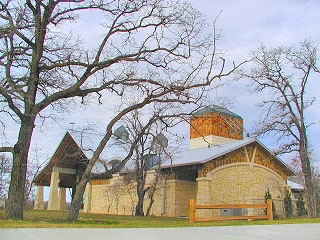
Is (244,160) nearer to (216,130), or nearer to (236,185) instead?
(236,185)

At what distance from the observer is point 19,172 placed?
14.3m

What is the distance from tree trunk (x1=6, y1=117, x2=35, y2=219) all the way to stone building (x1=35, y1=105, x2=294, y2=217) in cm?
1130

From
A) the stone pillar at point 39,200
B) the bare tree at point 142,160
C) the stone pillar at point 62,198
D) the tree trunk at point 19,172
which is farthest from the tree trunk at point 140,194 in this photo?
the stone pillar at point 62,198

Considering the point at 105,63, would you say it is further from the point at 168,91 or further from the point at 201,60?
the point at 201,60

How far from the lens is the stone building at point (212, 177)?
25734 mm

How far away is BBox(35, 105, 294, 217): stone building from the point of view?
25734 millimetres

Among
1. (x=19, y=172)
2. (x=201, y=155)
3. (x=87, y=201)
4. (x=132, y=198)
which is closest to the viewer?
(x=19, y=172)

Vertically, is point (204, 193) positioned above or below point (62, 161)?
below

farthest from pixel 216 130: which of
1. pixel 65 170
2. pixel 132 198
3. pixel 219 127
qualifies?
pixel 65 170

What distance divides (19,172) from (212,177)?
47.2ft

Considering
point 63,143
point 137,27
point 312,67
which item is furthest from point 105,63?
point 63,143

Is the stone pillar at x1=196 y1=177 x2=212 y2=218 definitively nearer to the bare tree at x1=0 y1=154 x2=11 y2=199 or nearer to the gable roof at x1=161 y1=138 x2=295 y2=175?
the gable roof at x1=161 y1=138 x2=295 y2=175

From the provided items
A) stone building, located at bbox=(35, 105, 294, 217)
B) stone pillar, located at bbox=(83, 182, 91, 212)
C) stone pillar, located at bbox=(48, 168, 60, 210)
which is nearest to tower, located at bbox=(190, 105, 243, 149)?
stone building, located at bbox=(35, 105, 294, 217)

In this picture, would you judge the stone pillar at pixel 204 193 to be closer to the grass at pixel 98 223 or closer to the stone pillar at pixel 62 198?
the grass at pixel 98 223
